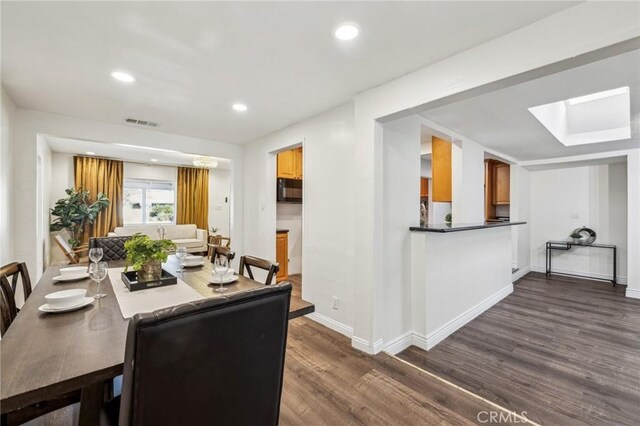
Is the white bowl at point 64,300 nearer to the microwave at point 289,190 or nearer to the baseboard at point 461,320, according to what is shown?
the baseboard at point 461,320

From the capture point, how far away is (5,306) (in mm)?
1588

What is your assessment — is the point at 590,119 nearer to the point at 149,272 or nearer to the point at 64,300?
the point at 149,272

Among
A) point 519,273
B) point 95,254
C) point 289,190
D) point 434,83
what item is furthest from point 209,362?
point 519,273

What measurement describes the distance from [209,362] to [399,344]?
2245 mm

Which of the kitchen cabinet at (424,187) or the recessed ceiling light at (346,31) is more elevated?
the recessed ceiling light at (346,31)

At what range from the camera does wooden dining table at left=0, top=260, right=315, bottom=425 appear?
0.78 meters

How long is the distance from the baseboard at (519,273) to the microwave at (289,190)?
13.6ft

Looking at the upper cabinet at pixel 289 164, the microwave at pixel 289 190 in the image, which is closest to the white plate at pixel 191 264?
the microwave at pixel 289 190

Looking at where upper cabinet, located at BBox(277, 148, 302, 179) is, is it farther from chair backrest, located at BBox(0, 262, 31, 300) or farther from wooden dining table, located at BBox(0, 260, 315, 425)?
wooden dining table, located at BBox(0, 260, 315, 425)

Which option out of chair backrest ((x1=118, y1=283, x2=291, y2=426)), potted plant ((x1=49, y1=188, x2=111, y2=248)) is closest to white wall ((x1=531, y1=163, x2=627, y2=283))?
chair backrest ((x1=118, y1=283, x2=291, y2=426))

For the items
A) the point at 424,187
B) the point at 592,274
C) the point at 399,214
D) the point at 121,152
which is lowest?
the point at 592,274

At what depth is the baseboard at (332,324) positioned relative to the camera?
9.20 ft

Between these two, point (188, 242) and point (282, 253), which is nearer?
point (282, 253)

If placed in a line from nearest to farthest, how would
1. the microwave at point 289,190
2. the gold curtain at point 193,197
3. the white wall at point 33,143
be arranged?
1. the white wall at point 33,143
2. the microwave at point 289,190
3. the gold curtain at point 193,197
